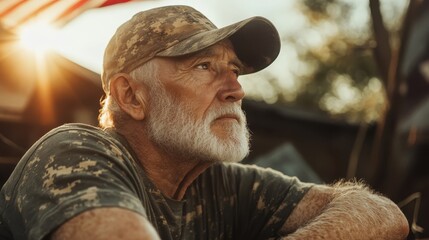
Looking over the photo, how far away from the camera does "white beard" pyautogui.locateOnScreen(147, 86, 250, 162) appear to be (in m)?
2.92

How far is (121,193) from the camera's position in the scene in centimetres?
210

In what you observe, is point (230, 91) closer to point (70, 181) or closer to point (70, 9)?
point (70, 181)

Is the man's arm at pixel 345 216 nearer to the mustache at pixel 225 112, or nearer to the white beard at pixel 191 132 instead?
the white beard at pixel 191 132

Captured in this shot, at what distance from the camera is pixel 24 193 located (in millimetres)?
2209

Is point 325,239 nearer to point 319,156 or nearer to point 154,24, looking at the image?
point 154,24

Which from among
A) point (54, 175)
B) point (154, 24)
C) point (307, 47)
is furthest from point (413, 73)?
point (307, 47)

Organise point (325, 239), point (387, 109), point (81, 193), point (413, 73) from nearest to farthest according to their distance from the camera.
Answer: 1. point (81, 193)
2. point (325, 239)
3. point (387, 109)
4. point (413, 73)

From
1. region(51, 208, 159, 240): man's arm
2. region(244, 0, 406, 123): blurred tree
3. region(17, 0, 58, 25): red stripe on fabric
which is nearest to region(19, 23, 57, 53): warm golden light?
region(17, 0, 58, 25): red stripe on fabric

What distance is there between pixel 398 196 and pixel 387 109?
5.38 ft

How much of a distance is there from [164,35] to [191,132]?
0.48 meters

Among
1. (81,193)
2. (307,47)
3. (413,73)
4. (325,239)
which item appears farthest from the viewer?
(307,47)

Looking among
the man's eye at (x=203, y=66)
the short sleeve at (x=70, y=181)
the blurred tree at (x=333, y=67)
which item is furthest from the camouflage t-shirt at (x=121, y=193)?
the blurred tree at (x=333, y=67)

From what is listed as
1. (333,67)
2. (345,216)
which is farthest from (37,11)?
(333,67)

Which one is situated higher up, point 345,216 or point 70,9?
point 70,9
